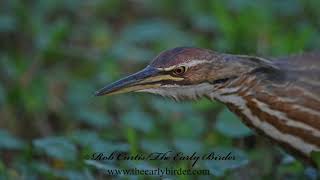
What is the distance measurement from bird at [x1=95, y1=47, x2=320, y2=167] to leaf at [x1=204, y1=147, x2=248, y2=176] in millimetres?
226

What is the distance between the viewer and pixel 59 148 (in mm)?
4195

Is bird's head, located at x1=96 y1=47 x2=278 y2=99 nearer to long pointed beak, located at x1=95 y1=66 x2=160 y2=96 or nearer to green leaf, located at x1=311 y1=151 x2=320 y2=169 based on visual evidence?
long pointed beak, located at x1=95 y1=66 x2=160 y2=96

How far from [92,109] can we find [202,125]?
614mm

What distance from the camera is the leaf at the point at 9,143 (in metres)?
4.61

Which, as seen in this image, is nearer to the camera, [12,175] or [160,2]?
[12,175]

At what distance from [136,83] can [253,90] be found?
45cm

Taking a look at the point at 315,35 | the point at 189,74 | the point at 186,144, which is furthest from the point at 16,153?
the point at 315,35

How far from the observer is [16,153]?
4734mm

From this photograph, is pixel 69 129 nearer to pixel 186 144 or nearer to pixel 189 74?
pixel 186 144

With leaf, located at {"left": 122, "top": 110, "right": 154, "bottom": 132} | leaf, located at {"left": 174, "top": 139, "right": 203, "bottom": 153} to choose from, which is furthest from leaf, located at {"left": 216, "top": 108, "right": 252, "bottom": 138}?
leaf, located at {"left": 122, "top": 110, "right": 154, "bottom": 132}

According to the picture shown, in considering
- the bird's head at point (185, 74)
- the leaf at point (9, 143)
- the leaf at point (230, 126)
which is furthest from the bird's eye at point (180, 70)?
the leaf at point (9, 143)

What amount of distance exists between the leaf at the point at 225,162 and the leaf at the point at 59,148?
550mm

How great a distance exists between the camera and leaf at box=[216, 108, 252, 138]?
4.41m

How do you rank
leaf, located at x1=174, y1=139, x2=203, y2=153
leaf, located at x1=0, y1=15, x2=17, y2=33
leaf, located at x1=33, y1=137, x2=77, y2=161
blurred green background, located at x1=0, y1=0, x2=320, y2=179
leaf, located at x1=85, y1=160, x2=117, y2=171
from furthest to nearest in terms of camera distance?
leaf, located at x1=0, y1=15, x2=17, y2=33 → leaf, located at x1=174, y1=139, x2=203, y2=153 → blurred green background, located at x1=0, y1=0, x2=320, y2=179 → leaf, located at x1=33, y1=137, x2=77, y2=161 → leaf, located at x1=85, y1=160, x2=117, y2=171
